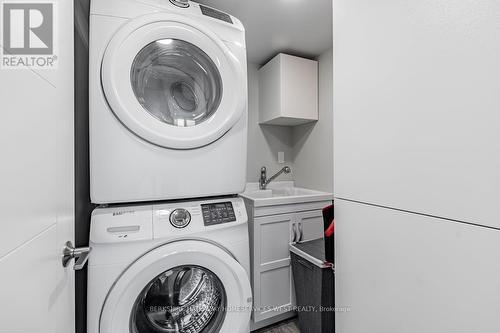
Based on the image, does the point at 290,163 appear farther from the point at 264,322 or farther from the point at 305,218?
the point at 264,322

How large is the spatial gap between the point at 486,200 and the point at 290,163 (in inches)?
79.7

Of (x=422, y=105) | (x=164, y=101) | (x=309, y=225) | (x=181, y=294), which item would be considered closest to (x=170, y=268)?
(x=181, y=294)

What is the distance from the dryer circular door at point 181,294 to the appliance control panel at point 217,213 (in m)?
0.11

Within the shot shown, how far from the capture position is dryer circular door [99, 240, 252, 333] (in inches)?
32.0

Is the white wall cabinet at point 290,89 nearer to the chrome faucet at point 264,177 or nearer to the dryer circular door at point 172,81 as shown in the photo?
the chrome faucet at point 264,177

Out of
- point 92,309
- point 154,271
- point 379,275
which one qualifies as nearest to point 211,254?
point 154,271

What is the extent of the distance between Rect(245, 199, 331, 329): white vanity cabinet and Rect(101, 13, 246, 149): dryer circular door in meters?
0.76

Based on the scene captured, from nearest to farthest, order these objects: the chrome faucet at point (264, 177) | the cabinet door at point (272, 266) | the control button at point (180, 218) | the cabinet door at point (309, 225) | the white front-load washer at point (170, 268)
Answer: the white front-load washer at point (170, 268)
the control button at point (180, 218)
the cabinet door at point (272, 266)
the cabinet door at point (309, 225)
the chrome faucet at point (264, 177)

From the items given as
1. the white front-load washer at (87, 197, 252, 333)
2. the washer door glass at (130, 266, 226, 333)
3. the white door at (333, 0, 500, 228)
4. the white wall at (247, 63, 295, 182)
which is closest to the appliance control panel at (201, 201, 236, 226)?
the white front-load washer at (87, 197, 252, 333)

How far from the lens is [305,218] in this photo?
172 centimetres

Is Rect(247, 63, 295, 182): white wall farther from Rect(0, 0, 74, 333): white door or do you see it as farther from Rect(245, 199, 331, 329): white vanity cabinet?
Rect(0, 0, 74, 333): white door

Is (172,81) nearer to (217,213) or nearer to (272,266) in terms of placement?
(217,213)

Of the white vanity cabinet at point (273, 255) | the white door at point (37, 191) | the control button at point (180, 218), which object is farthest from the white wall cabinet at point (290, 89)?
the white door at point (37, 191)

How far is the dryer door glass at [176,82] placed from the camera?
0.98m
